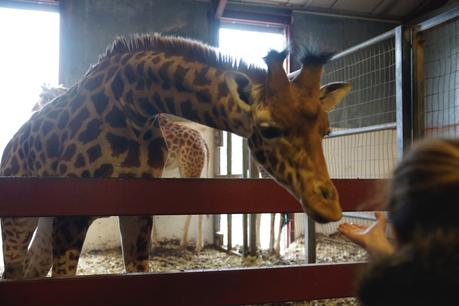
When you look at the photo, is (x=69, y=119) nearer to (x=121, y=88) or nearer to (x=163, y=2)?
(x=121, y=88)

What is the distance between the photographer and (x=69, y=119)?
195 cm

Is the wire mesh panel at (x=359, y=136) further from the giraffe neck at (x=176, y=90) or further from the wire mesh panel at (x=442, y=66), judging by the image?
the giraffe neck at (x=176, y=90)

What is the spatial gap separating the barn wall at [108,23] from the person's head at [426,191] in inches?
226

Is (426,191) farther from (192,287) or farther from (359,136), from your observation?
(359,136)

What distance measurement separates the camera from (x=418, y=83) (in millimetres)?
2621

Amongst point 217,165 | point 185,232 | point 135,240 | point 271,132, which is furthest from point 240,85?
point 217,165

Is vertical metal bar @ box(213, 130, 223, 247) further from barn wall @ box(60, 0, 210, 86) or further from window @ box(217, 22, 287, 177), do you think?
barn wall @ box(60, 0, 210, 86)

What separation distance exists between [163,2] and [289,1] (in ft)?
6.10

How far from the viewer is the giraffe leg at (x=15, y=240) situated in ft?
8.13

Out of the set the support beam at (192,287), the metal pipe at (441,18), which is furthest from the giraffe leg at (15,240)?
the metal pipe at (441,18)

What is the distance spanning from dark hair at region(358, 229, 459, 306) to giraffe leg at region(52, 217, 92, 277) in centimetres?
145

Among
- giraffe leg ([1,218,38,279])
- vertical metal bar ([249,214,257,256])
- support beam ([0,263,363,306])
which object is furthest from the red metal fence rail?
vertical metal bar ([249,214,257,256])

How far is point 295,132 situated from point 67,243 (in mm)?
1028

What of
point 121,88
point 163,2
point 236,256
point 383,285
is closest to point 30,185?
point 121,88
